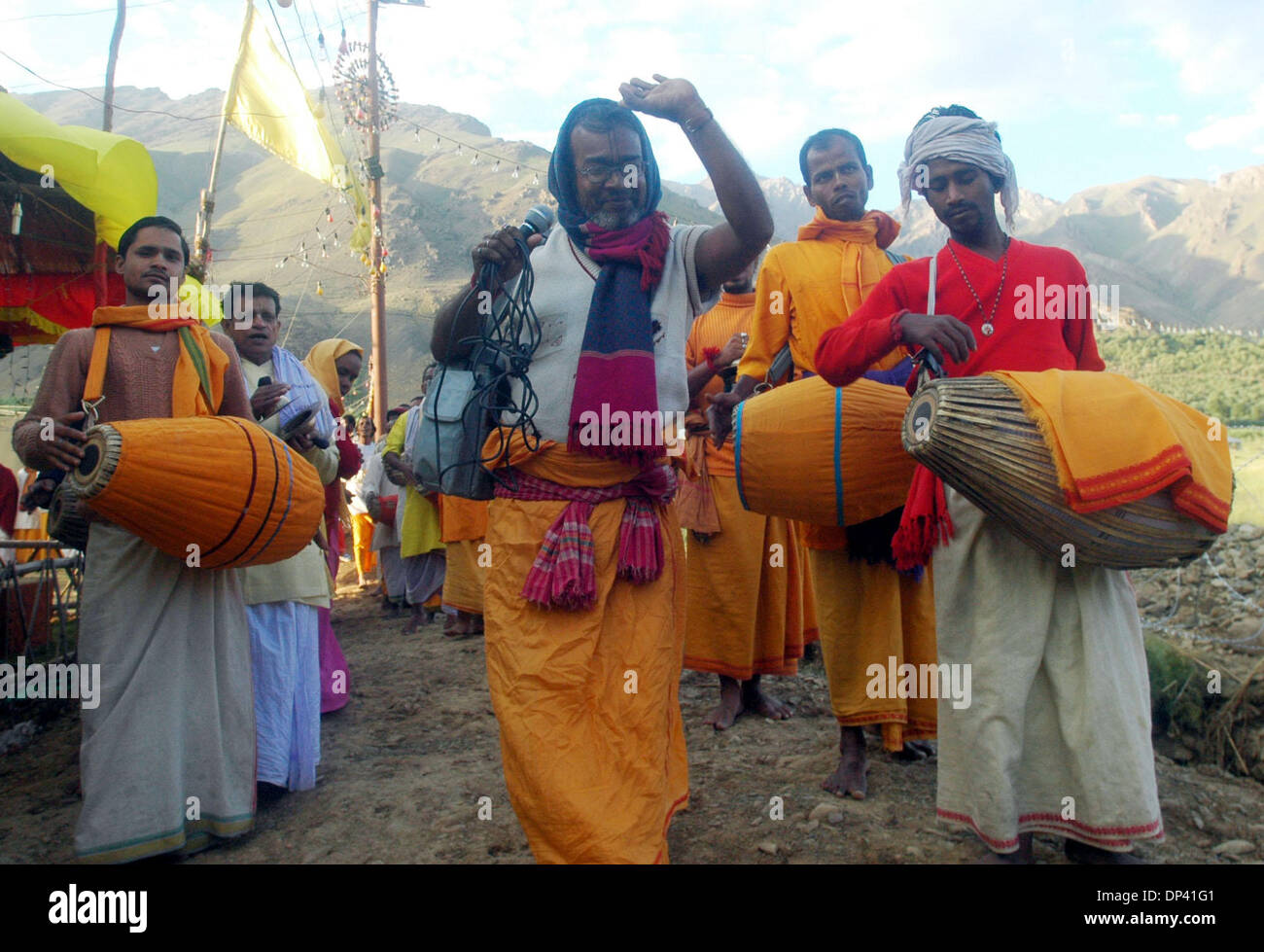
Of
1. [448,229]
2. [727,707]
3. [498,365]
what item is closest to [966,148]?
[498,365]

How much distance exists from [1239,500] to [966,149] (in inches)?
248

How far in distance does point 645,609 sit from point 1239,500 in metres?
6.90

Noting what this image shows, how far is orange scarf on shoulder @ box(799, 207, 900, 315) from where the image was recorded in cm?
350

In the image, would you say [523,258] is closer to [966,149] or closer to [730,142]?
[730,142]

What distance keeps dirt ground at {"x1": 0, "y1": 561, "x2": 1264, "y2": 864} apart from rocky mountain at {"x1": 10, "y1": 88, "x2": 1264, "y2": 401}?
1506 inches

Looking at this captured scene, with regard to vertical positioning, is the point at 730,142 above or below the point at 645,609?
above

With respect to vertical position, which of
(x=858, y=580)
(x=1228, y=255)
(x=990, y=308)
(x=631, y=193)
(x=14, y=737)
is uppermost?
(x=1228, y=255)

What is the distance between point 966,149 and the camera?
2609mm

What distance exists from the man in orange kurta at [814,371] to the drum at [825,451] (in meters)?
0.40

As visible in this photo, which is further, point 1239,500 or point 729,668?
point 1239,500

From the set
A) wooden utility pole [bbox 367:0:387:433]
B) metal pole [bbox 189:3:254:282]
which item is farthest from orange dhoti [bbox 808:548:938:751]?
wooden utility pole [bbox 367:0:387:433]

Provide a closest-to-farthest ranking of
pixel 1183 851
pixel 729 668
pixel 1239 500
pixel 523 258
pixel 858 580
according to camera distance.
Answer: pixel 523 258, pixel 1183 851, pixel 858 580, pixel 729 668, pixel 1239 500
